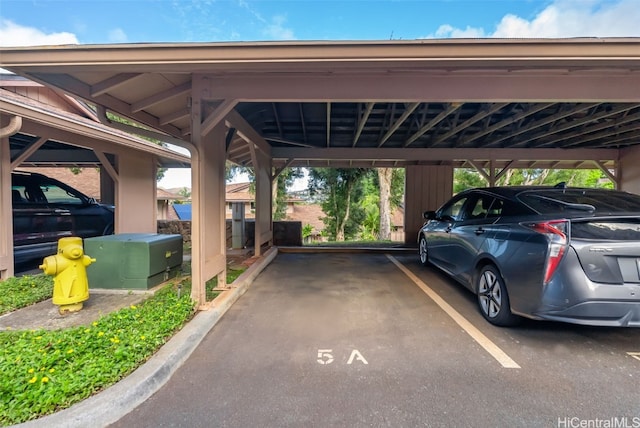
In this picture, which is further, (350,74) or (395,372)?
(350,74)

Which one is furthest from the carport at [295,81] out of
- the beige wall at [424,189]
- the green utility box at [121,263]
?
the beige wall at [424,189]

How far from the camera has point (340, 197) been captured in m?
19.6

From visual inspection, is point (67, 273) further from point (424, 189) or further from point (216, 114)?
point (424, 189)

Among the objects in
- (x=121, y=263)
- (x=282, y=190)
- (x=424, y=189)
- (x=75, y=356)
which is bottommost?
(x=75, y=356)

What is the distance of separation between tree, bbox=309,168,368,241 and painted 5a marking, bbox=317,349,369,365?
1599 cm

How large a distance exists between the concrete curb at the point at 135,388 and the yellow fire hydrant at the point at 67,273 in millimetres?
1472

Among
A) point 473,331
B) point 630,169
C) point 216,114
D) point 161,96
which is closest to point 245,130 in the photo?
point 161,96

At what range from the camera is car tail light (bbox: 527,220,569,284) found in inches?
93.4

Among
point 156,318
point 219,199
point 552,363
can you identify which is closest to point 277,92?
point 219,199

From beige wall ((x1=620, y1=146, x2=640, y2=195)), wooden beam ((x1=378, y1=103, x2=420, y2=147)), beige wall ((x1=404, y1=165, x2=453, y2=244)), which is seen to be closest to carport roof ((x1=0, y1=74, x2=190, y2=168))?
wooden beam ((x1=378, y1=103, x2=420, y2=147))

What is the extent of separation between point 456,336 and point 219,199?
11.4ft

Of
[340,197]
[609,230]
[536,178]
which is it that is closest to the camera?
[609,230]

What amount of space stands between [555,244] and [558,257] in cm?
11

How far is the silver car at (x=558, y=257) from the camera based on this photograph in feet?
7.48
